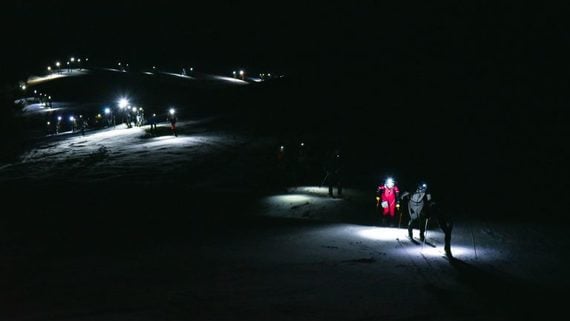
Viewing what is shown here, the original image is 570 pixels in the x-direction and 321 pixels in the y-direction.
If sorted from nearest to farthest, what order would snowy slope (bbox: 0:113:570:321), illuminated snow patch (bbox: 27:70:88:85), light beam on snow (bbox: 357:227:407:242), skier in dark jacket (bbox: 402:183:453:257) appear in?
snowy slope (bbox: 0:113:570:321)
skier in dark jacket (bbox: 402:183:453:257)
light beam on snow (bbox: 357:227:407:242)
illuminated snow patch (bbox: 27:70:88:85)

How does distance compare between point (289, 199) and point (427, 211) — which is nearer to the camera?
point (427, 211)

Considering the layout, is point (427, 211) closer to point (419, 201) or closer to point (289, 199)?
point (419, 201)

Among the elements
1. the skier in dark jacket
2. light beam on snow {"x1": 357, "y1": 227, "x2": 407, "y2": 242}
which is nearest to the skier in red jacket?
light beam on snow {"x1": 357, "y1": 227, "x2": 407, "y2": 242}

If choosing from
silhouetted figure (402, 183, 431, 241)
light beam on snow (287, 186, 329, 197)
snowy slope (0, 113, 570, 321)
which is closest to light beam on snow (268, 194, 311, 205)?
snowy slope (0, 113, 570, 321)

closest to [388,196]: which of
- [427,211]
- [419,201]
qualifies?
[419,201]

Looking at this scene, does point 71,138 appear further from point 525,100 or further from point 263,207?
point 525,100

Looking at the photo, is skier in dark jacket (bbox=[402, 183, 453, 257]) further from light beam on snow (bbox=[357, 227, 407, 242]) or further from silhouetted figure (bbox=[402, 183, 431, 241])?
light beam on snow (bbox=[357, 227, 407, 242])

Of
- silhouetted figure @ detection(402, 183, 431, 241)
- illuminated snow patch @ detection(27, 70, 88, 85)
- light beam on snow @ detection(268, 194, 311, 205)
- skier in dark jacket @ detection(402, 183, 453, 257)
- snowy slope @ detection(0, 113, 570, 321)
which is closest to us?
snowy slope @ detection(0, 113, 570, 321)

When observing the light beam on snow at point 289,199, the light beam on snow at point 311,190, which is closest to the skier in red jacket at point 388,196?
the light beam on snow at point 289,199

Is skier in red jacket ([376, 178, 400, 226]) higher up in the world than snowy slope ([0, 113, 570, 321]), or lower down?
higher up

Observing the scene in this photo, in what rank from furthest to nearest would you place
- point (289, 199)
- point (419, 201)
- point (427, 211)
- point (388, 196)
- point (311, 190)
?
point (311, 190) < point (289, 199) < point (388, 196) < point (419, 201) < point (427, 211)

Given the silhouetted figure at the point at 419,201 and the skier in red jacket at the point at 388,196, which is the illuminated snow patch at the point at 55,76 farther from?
the silhouetted figure at the point at 419,201


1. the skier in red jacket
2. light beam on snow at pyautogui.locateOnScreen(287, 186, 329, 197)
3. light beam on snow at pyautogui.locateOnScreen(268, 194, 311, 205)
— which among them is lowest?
light beam on snow at pyautogui.locateOnScreen(268, 194, 311, 205)

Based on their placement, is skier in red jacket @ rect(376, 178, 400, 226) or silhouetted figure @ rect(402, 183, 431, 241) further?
skier in red jacket @ rect(376, 178, 400, 226)
